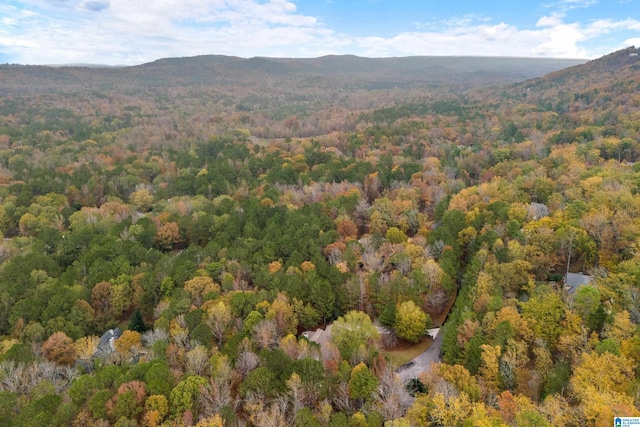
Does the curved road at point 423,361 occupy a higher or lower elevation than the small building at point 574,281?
lower

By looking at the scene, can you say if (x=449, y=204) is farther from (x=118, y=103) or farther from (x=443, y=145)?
(x=118, y=103)

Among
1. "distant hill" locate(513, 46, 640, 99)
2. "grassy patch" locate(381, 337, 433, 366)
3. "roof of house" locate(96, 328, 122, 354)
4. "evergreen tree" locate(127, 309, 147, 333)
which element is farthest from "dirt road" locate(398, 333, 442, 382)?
"distant hill" locate(513, 46, 640, 99)

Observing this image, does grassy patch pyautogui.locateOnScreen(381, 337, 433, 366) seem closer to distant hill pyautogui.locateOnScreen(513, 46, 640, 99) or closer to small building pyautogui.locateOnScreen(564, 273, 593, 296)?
small building pyautogui.locateOnScreen(564, 273, 593, 296)

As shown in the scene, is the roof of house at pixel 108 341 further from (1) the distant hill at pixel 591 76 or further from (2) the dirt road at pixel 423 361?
(1) the distant hill at pixel 591 76

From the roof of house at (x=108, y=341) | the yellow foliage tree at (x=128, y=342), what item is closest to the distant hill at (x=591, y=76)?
the yellow foliage tree at (x=128, y=342)

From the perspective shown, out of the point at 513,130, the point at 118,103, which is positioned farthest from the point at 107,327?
the point at 118,103
